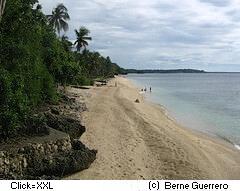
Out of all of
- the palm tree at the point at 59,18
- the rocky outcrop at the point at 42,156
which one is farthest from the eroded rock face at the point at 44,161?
the palm tree at the point at 59,18

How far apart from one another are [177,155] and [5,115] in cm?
742

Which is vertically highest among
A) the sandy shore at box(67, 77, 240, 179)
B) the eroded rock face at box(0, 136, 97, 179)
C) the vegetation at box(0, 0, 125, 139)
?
the vegetation at box(0, 0, 125, 139)

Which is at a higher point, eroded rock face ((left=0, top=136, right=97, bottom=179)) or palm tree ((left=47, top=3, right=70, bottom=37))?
palm tree ((left=47, top=3, right=70, bottom=37))

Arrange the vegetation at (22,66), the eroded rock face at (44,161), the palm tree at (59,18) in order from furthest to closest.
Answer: the palm tree at (59,18) < the vegetation at (22,66) < the eroded rock face at (44,161)

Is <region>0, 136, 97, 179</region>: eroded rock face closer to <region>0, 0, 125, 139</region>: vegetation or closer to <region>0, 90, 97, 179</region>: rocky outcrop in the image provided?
<region>0, 90, 97, 179</region>: rocky outcrop

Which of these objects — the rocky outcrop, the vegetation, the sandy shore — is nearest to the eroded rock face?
the rocky outcrop

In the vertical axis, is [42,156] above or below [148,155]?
above

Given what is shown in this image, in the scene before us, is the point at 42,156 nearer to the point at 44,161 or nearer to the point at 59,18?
the point at 44,161

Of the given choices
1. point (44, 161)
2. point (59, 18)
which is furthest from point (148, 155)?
point (59, 18)

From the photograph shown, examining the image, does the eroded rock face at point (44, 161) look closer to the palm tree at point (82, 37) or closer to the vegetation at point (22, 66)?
the vegetation at point (22, 66)

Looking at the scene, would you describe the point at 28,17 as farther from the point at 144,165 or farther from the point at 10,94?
the point at 144,165

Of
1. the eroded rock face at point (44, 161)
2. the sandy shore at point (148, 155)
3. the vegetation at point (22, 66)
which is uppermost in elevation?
the vegetation at point (22, 66)

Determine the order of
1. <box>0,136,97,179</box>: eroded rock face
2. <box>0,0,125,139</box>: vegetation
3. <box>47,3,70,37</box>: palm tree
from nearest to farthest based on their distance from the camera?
<box>0,136,97,179</box>: eroded rock face, <box>0,0,125,139</box>: vegetation, <box>47,3,70,37</box>: palm tree

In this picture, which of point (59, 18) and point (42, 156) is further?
point (59, 18)
